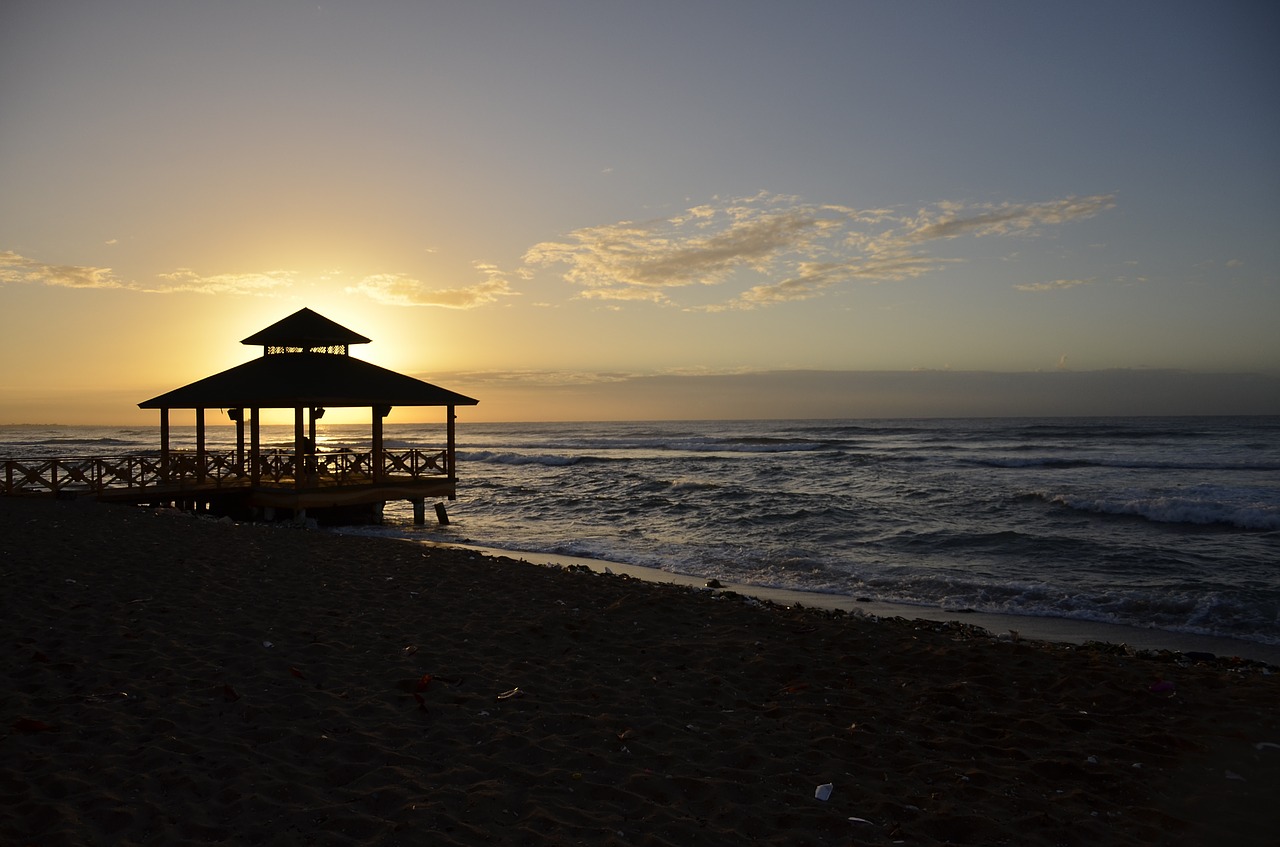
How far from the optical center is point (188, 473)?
19422 millimetres

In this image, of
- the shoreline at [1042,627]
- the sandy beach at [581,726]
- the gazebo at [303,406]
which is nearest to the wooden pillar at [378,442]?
the gazebo at [303,406]

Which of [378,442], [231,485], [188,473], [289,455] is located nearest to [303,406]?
[378,442]

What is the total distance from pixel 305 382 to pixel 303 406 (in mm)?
597

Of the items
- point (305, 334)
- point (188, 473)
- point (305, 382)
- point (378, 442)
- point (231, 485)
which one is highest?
point (305, 334)

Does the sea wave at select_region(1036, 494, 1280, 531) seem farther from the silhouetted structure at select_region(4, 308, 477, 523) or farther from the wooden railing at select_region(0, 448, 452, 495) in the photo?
the wooden railing at select_region(0, 448, 452, 495)

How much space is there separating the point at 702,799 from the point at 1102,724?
3327 mm

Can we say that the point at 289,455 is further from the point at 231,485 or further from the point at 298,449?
the point at 298,449

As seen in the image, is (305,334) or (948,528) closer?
(948,528)

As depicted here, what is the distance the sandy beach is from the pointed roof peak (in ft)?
38.8

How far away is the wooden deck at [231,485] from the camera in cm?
1838

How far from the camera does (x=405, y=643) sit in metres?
6.71

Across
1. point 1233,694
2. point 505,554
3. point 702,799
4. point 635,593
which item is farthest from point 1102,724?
point 505,554

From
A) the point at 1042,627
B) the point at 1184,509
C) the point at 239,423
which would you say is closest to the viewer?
the point at 1042,627

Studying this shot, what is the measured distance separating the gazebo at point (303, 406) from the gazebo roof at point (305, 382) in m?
0.02
